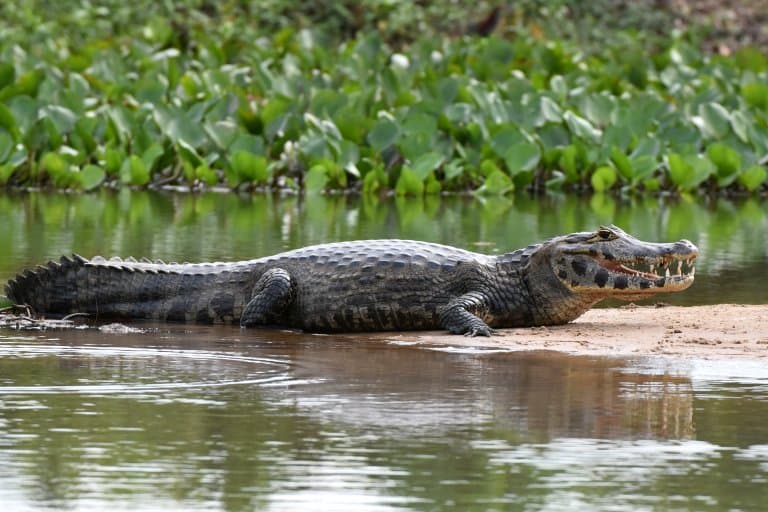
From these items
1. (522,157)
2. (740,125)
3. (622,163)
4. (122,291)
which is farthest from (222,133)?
(122,291)

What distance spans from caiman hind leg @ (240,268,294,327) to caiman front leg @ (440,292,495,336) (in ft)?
2.82

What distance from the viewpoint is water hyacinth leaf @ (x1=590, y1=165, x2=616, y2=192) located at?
19438mm

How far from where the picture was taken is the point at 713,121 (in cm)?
2047

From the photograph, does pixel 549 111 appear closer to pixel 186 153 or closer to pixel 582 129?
pixel 582 129

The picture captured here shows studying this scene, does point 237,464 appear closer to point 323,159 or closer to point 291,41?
point 323,159

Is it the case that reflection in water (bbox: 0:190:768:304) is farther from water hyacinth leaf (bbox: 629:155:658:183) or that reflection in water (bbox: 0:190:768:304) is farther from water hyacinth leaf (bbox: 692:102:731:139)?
water hyacinth leaf (bbox: 692:102:731:139)

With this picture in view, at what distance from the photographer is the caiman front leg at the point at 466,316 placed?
9344 millimetres

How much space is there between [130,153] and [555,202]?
484cm

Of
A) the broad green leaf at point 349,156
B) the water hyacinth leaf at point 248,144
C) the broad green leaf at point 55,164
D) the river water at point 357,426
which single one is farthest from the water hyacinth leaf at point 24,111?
the river water at point 357,426

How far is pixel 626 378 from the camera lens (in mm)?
7770

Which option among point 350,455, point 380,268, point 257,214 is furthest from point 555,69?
point 350,455

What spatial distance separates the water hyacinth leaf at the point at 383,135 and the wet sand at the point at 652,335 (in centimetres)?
895

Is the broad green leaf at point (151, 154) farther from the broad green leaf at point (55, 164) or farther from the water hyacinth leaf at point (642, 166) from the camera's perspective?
the water hyacinth leaf at point (642, 166)

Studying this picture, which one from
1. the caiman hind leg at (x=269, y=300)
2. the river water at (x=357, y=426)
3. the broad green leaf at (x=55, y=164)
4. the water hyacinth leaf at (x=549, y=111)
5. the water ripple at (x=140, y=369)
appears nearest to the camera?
the river water at (x=357, y=426)
